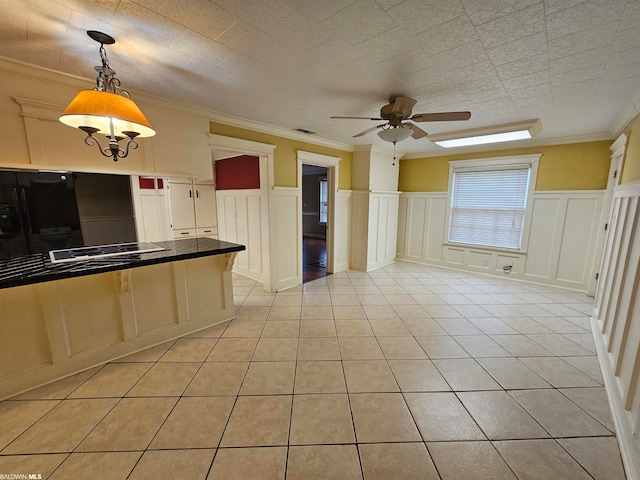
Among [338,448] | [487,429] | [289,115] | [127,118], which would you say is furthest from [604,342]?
[127,118]

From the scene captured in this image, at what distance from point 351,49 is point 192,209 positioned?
11.7 feet

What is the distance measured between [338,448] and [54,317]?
2312mm

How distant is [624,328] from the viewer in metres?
1.88

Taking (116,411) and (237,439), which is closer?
(237,439)

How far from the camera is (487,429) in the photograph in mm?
1609

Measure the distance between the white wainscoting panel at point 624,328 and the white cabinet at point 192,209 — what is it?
4.83m

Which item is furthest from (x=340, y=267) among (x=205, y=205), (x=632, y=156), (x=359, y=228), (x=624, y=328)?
(x=632, y=156)

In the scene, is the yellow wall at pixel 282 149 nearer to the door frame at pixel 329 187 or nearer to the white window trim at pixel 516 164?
the door frame at pixel 329 187

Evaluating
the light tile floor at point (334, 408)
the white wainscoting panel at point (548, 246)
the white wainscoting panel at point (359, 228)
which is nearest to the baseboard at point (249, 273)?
the light tile floor at point (334, 408)

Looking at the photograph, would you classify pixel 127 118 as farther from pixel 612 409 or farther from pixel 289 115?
pixel 612 409

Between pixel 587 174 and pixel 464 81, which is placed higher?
pixel 464 81

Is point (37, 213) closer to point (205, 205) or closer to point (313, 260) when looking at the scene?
point (205, 205)

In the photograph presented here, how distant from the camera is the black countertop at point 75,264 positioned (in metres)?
1.68

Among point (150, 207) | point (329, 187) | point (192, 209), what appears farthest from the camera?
point (329, 187)
